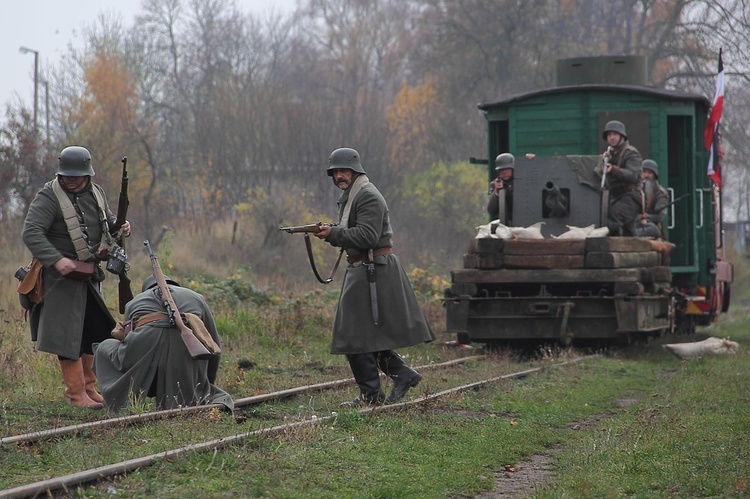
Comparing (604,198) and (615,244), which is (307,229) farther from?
(604,198)

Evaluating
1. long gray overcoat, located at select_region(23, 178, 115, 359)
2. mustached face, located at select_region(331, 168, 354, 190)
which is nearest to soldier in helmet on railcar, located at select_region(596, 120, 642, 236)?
mustached face, located at select_region(331, 168, 354, 190)

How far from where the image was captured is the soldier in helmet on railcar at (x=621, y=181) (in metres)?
13.9

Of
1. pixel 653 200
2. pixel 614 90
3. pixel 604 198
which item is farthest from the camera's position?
pixel 614 90

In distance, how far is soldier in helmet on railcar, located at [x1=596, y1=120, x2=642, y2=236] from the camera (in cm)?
1394

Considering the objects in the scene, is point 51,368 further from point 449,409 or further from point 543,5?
point 543,5

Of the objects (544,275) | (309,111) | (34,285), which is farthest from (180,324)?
(309,111)

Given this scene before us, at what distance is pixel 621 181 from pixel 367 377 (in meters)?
6.36

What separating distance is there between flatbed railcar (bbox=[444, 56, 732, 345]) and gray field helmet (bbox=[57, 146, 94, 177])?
228 inches

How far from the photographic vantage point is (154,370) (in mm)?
8047

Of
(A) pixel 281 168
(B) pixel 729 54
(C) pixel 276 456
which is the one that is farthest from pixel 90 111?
(C) pixel 276 456

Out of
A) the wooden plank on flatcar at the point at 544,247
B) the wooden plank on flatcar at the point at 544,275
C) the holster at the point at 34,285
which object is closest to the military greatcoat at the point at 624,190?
the wooden plank on flatcar at the point at 544,247

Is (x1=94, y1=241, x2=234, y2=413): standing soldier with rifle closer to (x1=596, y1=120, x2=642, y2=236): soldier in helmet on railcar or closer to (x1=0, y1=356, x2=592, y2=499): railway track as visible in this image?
(x1=0, y1=356, x2=592, y2=499): railway track

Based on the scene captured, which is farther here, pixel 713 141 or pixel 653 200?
pixel 713 141

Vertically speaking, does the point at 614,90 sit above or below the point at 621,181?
above
